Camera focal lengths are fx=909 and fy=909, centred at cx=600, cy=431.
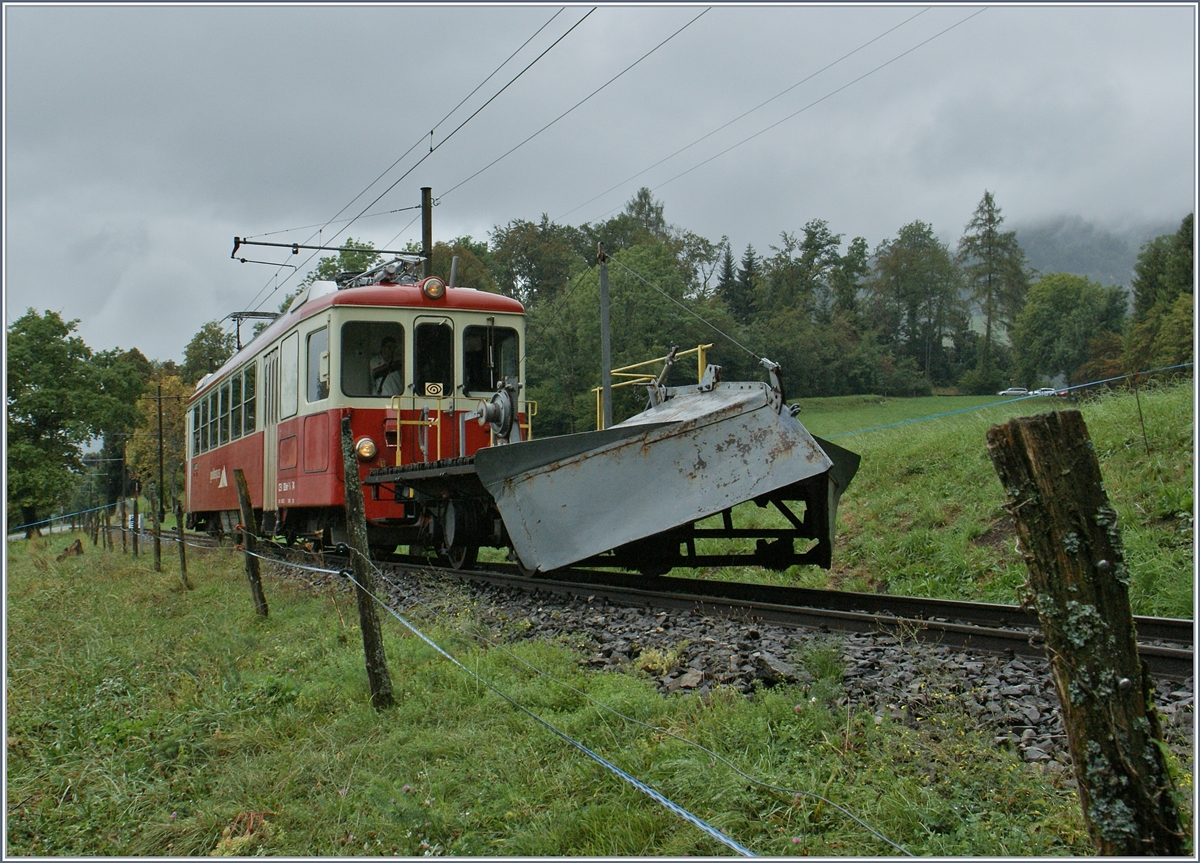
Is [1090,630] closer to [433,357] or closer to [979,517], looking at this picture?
[979,517]

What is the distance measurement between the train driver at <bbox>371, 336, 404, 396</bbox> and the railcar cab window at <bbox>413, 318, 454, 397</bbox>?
0.59 ft

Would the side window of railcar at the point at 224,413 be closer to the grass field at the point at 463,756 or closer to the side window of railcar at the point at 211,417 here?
the side window of railcar at the point at 211,417

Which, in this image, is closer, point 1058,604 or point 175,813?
point 1058,604

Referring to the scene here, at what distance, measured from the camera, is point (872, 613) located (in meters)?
6.16

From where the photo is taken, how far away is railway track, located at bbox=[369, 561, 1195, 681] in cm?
470

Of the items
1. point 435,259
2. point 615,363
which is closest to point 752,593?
point 615,363

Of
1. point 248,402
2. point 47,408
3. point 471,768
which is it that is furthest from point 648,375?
point 47,408

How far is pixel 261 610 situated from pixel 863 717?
247 inches

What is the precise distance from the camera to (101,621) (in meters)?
9.28

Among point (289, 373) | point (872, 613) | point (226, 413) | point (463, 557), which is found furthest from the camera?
point (226, 413)

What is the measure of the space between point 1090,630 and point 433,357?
28.4 ft

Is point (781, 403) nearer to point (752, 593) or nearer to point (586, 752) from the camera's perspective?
point (752, 593)

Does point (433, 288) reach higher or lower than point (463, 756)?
higher

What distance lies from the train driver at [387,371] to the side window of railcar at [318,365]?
0.51 m
